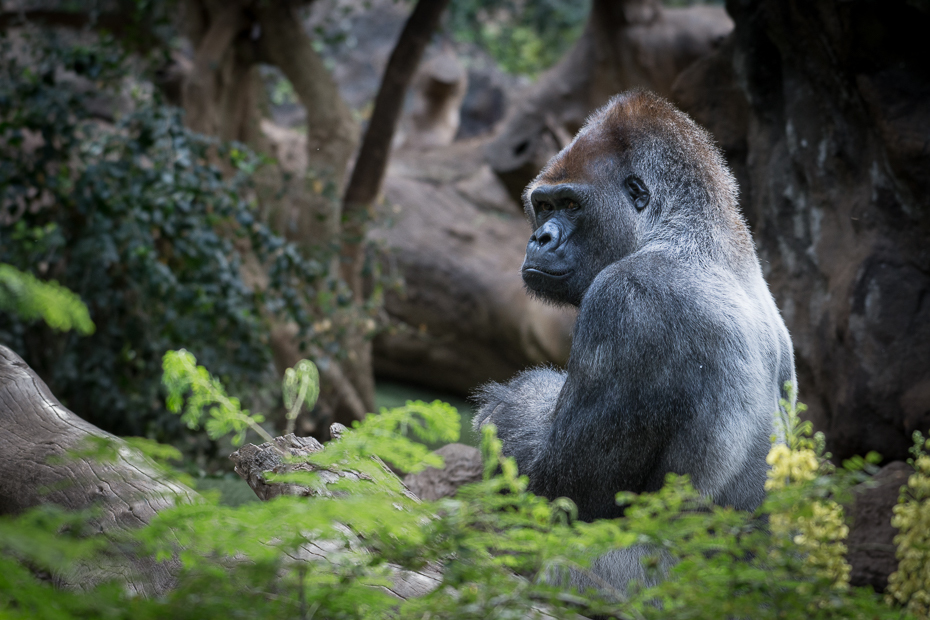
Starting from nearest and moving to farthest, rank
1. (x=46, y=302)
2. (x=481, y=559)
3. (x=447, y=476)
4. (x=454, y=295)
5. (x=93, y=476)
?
(x=481, y=559), (x=46, y=302), (x=93, y=476), (x=447, y=476), (x=454, y=295)

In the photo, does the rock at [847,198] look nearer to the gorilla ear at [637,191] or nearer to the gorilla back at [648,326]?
the gorilla back at [648,326]

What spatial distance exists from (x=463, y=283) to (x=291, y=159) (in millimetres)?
2244

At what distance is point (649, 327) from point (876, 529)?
A: 191 cm

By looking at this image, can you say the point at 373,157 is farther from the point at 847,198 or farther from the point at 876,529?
the point at 876,529

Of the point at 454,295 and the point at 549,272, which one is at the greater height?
the point at 549,272

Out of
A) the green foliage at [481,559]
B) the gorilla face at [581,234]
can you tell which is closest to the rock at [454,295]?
the gorilla face at [581,234]

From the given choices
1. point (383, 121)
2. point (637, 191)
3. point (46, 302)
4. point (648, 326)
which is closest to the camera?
point (46, 302)

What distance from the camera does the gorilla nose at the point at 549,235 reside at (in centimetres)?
276

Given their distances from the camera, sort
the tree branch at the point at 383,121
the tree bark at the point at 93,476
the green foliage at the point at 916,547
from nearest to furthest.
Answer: the green foliage at the point at 916,547 < the tree bark at the point at 93,476 < the tree branch at the point at 383,121

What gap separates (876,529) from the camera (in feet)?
11.1

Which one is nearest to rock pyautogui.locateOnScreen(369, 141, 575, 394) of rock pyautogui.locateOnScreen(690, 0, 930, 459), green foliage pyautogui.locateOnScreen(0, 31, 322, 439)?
green foliage pyautogui.locateOnScreen(0, 31, 322, 439)

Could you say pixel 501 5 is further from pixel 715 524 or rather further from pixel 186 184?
pixel 715 524

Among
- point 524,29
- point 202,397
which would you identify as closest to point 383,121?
point 202,397

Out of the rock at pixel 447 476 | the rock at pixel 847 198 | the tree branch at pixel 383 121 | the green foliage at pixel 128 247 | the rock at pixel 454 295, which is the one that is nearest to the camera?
the rock at pixel 847 198
